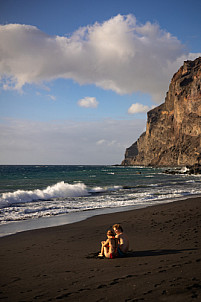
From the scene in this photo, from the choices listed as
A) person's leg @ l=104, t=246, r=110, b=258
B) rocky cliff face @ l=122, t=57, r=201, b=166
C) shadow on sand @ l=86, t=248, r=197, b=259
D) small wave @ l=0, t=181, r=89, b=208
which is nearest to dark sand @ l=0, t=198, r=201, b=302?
shadow on sand @ l=86, t=248, r=197, b=259

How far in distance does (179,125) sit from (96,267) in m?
125

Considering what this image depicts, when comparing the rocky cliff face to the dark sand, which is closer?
the dark sand

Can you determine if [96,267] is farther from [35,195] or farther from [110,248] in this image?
[35,195]

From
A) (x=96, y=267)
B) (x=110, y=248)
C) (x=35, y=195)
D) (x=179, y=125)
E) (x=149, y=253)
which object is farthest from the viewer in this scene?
(x=179, y=125)

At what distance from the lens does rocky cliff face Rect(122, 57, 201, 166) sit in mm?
109812

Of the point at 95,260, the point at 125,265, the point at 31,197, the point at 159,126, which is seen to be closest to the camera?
the point at 125,265

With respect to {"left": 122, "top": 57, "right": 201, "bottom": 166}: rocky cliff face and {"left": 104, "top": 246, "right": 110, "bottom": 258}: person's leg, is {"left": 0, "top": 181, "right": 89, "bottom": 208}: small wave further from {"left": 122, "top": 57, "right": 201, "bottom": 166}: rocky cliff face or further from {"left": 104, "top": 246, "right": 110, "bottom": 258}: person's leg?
{"left": 122, "top": 57, "right": 201, "bottom": 166}: rocky cliff face

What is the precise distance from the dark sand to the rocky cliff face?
103144 mm

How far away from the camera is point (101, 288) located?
4121 millimetres

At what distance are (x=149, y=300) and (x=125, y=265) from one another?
69.5 inches

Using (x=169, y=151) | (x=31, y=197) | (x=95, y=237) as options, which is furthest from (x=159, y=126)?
(x=95, y=237)

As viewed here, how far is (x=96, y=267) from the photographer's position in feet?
17.4

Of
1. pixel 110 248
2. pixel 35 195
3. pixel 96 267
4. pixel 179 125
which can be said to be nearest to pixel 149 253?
pixel 110 248

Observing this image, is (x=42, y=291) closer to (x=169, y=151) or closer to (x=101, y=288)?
(x=101, y=288)
